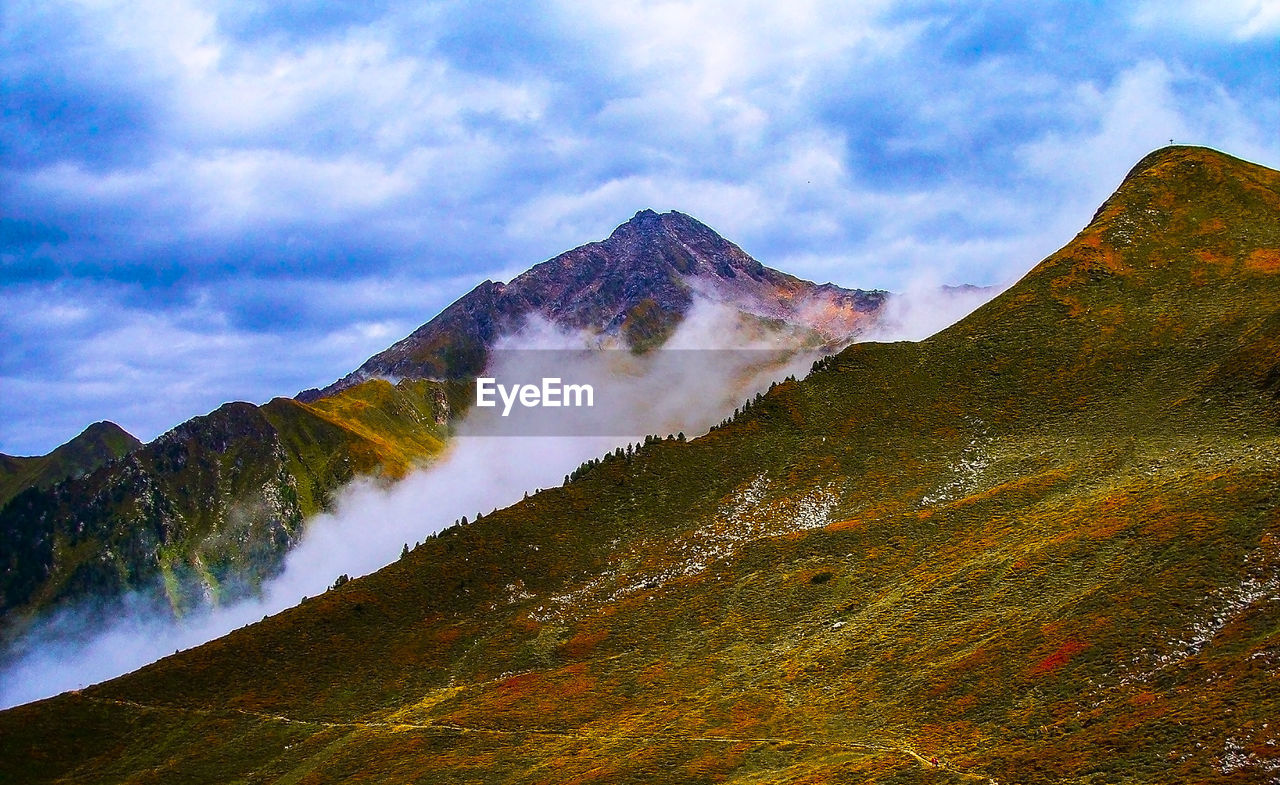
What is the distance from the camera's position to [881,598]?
10856cm

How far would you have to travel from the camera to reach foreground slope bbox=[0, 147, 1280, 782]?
231 feet

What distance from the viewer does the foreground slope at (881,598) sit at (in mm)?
70500

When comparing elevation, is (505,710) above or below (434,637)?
below

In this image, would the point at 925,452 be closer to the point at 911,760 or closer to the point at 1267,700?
the point at 911,760

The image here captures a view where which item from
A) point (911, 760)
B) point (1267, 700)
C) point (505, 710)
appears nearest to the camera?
point (1267, 700)

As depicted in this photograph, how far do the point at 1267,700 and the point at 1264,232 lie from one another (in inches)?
6059

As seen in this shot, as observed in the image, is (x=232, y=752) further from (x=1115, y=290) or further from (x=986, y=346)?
(x=1115, y=290)

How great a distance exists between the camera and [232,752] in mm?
116750

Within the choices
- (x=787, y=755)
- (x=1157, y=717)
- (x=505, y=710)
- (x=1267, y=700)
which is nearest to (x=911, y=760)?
(x=787, y=755)

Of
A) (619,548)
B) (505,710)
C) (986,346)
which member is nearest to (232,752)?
(505,710)

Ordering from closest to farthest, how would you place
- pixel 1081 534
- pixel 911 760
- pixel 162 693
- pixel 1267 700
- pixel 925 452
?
pixel 1267 700
pixel 911 760
pixel 1081 534
pixel 162 693
pixel 925 452

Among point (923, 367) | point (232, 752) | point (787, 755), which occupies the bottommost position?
point (787, 755)

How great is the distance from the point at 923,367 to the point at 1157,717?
11966cm

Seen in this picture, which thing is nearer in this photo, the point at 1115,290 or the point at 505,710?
the point at 505,710
